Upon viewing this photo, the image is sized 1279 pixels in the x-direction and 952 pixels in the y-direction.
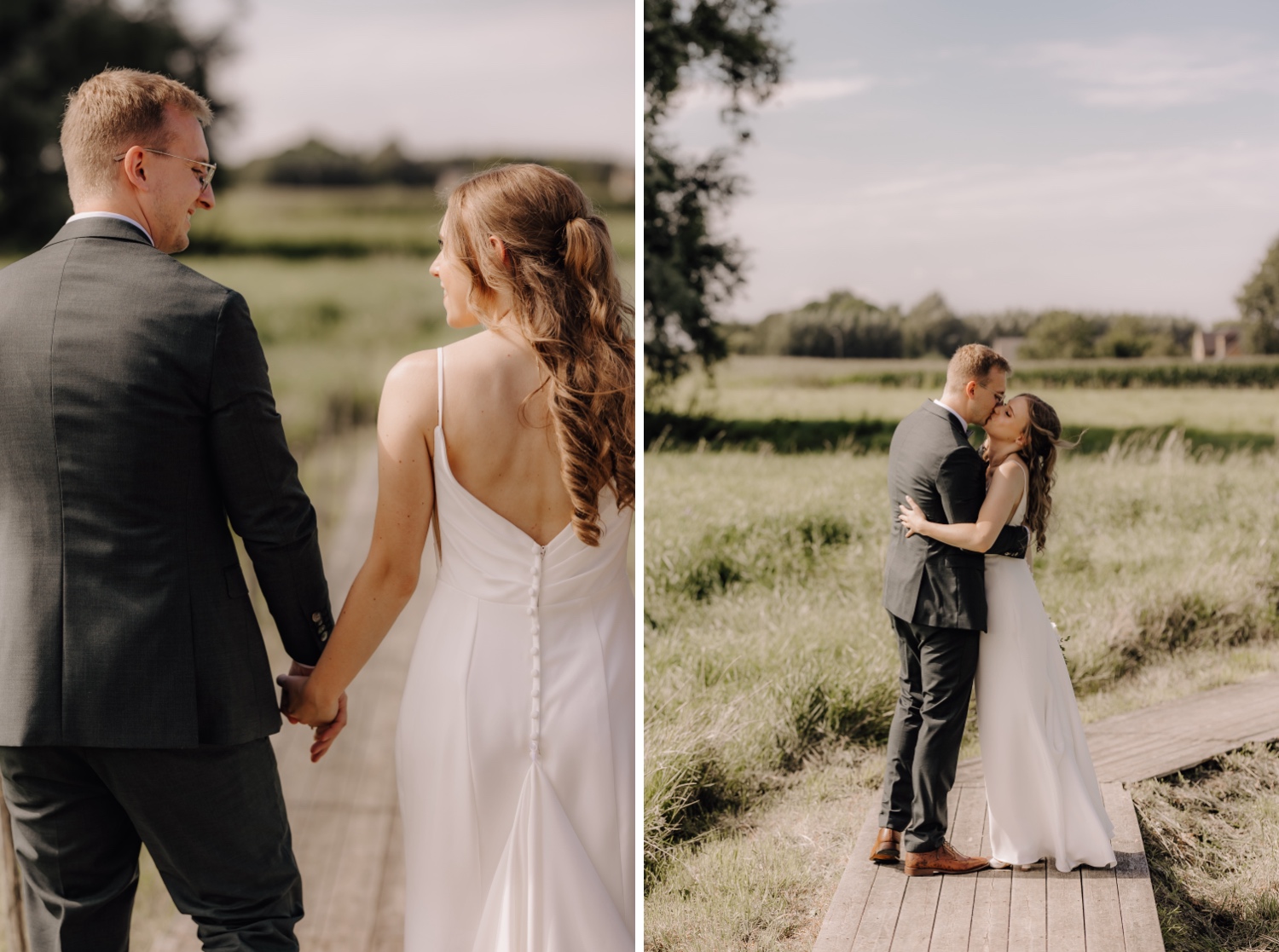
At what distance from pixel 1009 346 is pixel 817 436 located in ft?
2.40

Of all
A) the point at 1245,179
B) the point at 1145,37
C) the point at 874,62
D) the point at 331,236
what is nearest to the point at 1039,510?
the point at 1245,179

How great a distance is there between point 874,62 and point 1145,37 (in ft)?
2.54

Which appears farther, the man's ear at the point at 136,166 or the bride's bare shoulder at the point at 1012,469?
the bride's bare shoulder at the point at 1012,469

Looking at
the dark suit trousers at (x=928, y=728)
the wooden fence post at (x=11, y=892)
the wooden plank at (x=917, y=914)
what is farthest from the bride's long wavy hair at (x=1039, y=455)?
the wooden fence post at (x=11, y=892)

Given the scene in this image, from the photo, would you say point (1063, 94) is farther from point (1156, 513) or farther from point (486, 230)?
point (486, 230)

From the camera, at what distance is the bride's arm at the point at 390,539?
1777 mm

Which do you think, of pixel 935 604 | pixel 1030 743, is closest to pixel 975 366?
pixel 935 604

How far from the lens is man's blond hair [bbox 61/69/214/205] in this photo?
1716mm

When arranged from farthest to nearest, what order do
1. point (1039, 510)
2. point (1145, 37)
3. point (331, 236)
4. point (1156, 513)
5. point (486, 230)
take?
1. point (331, 236)
2. point (1156, 513)
3. point (1145, 37)
4. point (1039, 510)
5. point (486, 230)

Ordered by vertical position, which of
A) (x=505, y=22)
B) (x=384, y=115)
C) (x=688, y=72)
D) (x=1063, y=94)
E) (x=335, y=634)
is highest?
(x=505, y=22)

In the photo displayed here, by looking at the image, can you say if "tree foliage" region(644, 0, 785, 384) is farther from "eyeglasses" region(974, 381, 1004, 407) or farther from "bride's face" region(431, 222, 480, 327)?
"bride's face" region(431, 222, 480, 327)

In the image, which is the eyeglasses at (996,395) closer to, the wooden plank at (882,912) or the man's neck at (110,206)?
the wooden plank at (882,912)

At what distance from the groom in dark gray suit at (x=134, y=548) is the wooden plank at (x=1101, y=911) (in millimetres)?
1649

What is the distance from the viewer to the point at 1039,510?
2330 mm
